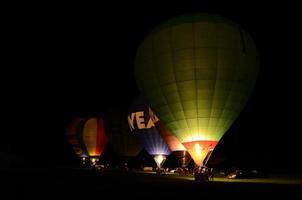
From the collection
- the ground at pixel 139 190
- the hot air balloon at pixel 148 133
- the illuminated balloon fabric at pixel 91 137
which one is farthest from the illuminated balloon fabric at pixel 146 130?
the ground at pixel 139 190

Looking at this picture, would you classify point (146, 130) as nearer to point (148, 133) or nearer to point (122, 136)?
point (148, 133)

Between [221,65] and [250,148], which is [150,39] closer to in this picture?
[221,65]

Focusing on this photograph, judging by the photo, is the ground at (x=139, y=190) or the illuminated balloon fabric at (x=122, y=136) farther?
the illuminated balloon fabric at (x=122, y=136)

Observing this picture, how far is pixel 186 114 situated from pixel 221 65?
3.38 meters

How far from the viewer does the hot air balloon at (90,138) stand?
47375 millimetres

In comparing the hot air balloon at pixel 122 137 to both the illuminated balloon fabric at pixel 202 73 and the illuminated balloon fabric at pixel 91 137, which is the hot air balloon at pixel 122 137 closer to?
the illuminated balloon fabric at pixel 91 137

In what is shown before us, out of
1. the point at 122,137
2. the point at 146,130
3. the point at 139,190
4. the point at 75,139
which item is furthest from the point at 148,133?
the point at 139,190

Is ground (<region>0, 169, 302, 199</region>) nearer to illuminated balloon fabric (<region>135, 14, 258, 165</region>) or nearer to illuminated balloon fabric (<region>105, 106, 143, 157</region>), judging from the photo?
illuminated balloon fabric (<region>135, 14, 258, 165</region>)

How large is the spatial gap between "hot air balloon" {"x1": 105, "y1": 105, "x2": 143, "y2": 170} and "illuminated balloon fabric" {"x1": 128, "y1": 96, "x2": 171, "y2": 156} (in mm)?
4917

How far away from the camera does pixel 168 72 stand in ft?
74.9

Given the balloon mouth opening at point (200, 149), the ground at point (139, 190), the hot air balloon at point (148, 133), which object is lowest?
the ground at point (139, 190)

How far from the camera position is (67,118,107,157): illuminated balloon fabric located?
4738cm

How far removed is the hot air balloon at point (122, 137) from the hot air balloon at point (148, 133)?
5.04 m

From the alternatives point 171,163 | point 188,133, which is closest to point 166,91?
point 188,133
